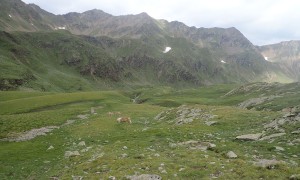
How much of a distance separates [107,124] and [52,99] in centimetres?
6788

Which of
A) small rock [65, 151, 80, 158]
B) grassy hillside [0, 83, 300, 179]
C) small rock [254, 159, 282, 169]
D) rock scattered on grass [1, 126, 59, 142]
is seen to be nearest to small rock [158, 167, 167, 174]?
grassy hillside [0, 83, 300, 179]

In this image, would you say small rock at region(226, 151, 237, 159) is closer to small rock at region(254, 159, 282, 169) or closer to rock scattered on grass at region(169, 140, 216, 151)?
small rock at region(254, 159, 282, 169)

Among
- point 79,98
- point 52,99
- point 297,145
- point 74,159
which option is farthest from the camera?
point 79,98

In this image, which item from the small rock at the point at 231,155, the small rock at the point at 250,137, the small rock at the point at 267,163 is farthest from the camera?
the small rock at the point at 250,137

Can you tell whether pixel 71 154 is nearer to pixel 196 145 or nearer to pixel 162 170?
pixel 196 145

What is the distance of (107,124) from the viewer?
5462cm

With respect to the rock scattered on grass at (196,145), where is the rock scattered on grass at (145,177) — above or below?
above

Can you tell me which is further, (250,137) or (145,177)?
(250,137)

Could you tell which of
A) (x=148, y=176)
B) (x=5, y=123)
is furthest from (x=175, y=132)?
(x=5, y=123)

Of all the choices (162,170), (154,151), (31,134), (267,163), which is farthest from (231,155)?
(31,134)

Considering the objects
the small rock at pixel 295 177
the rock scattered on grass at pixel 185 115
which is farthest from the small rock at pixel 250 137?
the rock scattered on grass at pixel 185 115

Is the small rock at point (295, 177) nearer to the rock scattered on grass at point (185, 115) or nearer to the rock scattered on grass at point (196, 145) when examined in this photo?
the rock scattered on grass at point (196, 145)

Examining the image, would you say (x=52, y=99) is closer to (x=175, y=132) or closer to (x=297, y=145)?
(x=175, y=132)

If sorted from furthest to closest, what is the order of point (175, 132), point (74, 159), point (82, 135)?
1. point (82, 135)
2. point (175, 132)
3. point (74, 159)
